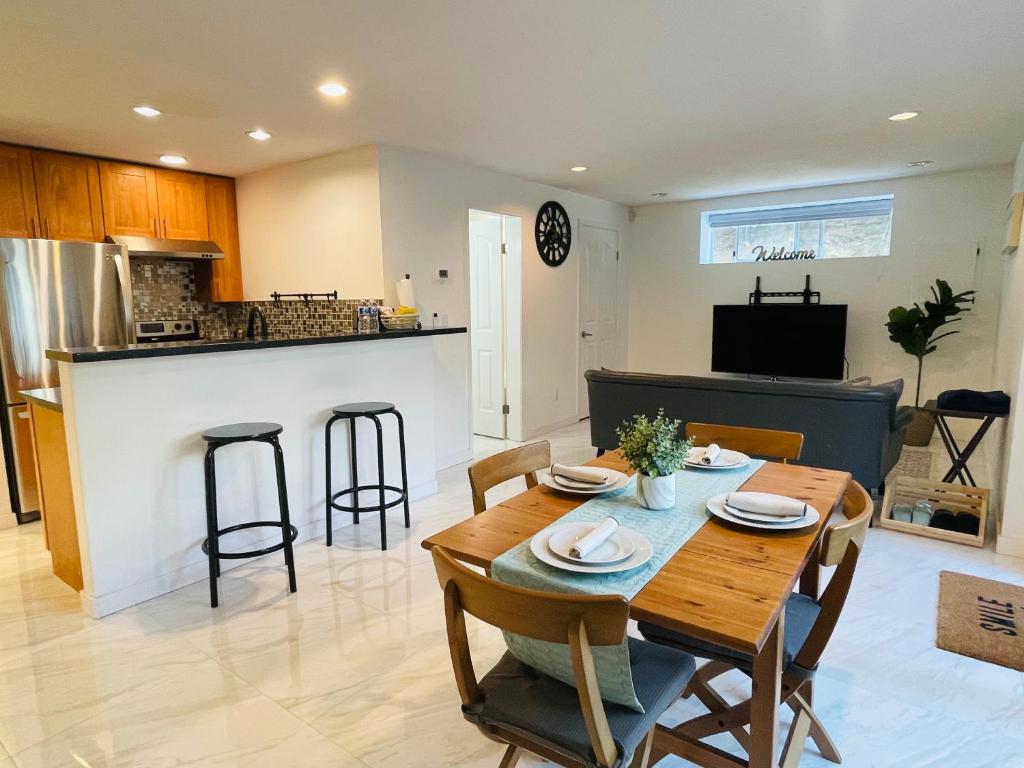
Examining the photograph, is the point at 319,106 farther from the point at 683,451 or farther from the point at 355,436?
the point at 683,451

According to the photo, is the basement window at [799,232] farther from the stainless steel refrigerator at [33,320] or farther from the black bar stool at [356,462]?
the stainless steel refrigerator at [33,320]

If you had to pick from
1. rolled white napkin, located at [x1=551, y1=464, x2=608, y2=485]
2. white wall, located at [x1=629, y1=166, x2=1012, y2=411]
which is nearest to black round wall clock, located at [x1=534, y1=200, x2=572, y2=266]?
white wall, located at [x1=629, y1=166, x2=1012, y2=411]

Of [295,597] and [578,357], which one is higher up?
[578,357]

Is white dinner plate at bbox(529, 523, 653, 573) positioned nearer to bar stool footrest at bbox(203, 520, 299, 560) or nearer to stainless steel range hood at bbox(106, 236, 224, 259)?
bar stool footrest at bbox(203, 520, 299, 560)

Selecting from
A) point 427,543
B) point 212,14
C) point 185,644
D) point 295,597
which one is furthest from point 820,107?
point 185,644

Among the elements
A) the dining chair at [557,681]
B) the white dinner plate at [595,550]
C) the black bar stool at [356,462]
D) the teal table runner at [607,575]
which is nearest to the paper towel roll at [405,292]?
the black bar stool at [356,462]

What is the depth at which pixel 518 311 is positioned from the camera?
17.5 feet

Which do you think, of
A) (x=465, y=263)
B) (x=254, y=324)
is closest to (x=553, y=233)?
(x=465, y=263)

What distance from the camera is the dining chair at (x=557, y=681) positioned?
3.36ft

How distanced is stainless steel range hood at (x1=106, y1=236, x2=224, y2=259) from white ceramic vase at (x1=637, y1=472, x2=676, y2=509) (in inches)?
163

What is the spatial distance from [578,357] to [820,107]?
336 cm

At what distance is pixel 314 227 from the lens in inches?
172

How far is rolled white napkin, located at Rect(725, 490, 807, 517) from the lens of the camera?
1.52m

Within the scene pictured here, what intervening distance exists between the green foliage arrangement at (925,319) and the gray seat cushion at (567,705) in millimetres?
4817
